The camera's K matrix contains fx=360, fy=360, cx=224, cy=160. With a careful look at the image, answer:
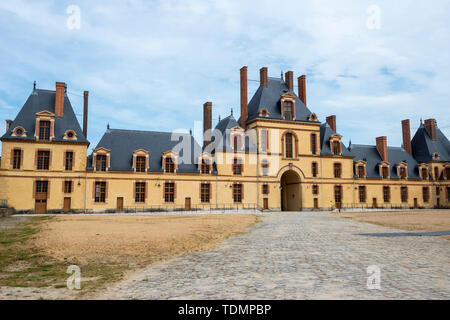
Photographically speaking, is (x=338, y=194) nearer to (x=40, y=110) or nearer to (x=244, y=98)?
(x=244, y=98)

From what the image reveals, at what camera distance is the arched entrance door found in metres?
47.5

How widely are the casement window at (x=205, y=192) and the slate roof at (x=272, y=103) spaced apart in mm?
10816

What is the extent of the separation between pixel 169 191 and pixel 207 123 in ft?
33.4

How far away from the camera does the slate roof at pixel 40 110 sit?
37750mm

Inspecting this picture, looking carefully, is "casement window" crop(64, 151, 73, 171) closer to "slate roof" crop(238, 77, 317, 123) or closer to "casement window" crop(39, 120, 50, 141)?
"casement window" crop(39, 120, 50, 141)

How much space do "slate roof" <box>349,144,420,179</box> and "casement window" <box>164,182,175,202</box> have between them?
88.8 ft

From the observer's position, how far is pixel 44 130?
3794 cm

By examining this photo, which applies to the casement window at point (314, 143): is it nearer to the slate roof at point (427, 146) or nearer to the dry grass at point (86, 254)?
the slate roof at point (427, 146)

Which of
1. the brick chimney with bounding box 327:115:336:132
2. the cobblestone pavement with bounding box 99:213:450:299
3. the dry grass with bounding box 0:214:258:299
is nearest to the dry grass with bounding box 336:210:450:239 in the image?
the cobblestone pavement with bounding box 99:213:450:299

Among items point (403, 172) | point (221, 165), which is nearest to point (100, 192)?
point (221, 165)

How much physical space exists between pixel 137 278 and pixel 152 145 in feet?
119
